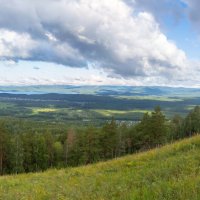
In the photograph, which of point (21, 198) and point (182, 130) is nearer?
point (21, 198)

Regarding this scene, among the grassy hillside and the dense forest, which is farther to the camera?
the dense forest

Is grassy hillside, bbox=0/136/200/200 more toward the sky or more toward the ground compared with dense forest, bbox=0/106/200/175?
more toward the sky

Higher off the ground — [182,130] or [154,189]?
[154,189]

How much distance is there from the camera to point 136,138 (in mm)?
61281

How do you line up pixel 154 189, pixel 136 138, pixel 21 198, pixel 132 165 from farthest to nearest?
pixel 136 138 < pixel 132 165 < pixel 21 198 < pixel 154 189

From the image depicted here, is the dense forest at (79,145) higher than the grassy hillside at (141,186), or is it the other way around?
the grassy hillside at (141,186)

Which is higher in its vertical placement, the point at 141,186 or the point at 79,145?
the point at 141,186

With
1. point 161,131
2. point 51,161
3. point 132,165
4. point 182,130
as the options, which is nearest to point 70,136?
point 51,161

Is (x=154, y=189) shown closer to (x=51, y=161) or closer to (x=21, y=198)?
(x=21, y=198)

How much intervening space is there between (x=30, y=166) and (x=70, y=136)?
9579mm

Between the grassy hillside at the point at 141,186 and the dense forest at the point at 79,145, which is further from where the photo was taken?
the dense forest at the point at 79,145

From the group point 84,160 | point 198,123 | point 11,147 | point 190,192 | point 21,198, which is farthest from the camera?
point 198,123

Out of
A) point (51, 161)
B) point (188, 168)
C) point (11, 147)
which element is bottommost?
point (51, 161)

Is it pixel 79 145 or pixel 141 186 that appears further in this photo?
pixel 79 145
